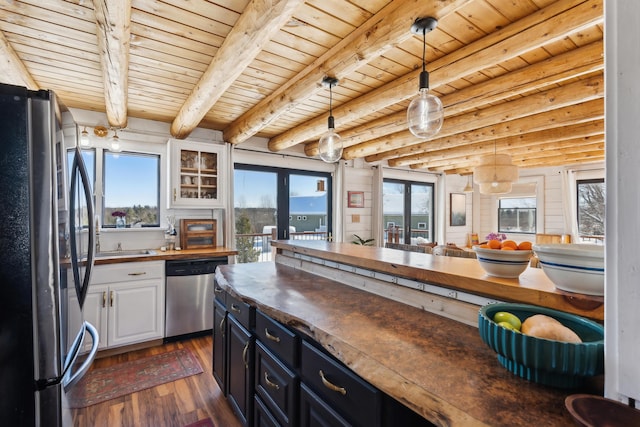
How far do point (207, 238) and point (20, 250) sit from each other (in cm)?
284

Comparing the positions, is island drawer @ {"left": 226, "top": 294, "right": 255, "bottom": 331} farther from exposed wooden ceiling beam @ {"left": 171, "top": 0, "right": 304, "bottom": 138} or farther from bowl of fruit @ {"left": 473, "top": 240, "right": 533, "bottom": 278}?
exposed wooden ceiling beam @ {"left": 171, "top": 0, "right": 304, "bottom": 138}

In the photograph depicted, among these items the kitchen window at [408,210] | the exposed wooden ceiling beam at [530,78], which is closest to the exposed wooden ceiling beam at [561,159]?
the kitchen window at [408,210]

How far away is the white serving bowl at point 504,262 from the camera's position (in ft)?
3.81

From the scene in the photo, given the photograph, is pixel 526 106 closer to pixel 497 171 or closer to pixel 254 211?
pixel 497 171

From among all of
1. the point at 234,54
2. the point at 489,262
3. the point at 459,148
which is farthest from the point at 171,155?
the point at 459,148

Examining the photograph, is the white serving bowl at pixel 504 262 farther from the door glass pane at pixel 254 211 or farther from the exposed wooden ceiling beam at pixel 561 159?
the exposed wooden ceiling beam at pixel 561 159

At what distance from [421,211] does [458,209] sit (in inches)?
44.0

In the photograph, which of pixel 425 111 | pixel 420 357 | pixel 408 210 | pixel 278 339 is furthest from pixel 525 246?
pixel 408 210

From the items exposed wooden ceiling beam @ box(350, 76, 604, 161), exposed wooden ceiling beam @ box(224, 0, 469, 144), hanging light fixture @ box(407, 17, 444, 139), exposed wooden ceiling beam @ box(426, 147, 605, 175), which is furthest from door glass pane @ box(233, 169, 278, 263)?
exposed wooden ceiling beam @ box(426, 147, 605, 175)

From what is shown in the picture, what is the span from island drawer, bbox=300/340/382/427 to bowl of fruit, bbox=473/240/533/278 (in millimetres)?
687

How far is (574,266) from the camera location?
0.93m

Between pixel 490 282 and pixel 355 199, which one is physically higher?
pixel 355 199

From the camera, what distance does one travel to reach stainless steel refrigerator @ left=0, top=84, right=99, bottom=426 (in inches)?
37.2

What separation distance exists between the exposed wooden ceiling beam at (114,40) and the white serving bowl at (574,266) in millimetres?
2003
